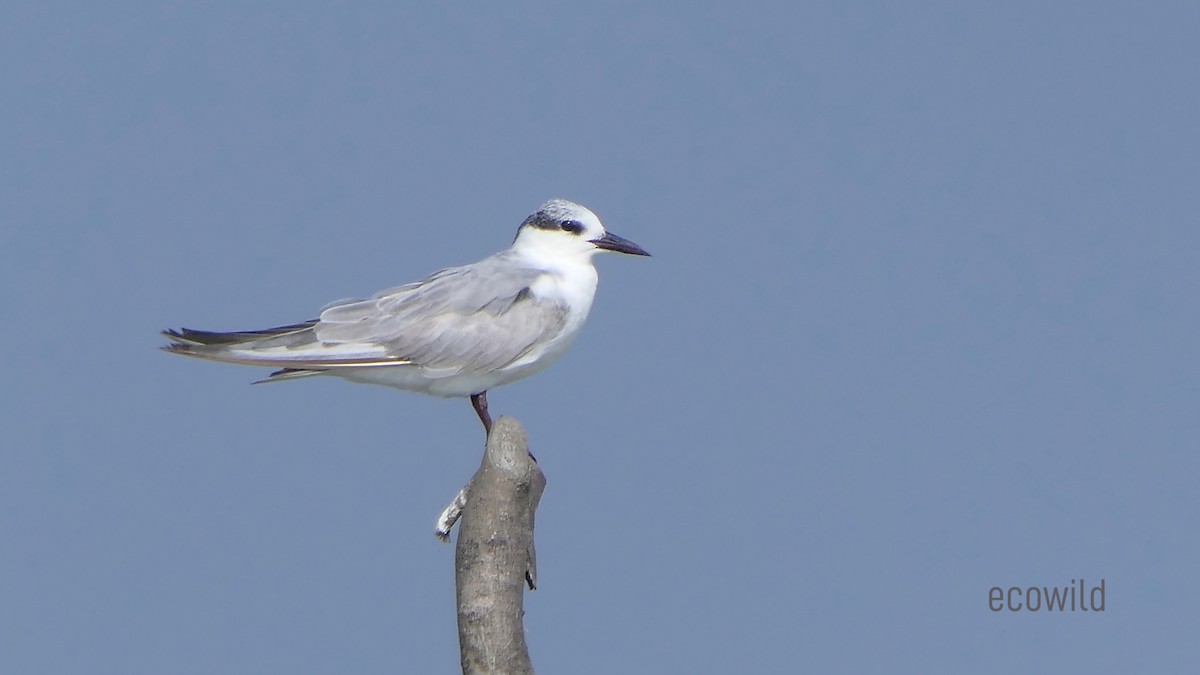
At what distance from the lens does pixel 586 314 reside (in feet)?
18.2

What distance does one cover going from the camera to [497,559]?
4992mm

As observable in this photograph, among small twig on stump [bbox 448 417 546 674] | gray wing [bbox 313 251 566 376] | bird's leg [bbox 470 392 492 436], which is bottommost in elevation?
small twig on stump [bbox 448 417 546 674]

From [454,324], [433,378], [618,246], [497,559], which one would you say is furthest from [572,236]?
[497,559]

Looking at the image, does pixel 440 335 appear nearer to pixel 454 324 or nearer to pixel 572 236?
pixel 454 324

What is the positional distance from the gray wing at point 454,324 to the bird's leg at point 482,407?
22 cm

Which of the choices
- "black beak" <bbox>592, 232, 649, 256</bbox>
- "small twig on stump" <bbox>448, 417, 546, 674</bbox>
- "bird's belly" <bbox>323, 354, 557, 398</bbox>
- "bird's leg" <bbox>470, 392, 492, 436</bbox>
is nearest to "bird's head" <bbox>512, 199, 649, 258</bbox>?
"black beak" <bbox>592, 232, 649, 256</bbox>

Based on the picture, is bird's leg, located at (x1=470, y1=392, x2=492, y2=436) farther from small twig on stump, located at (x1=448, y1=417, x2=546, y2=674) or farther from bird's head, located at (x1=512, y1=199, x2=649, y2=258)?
bird's head, located at (x1=512, y1=199, x2=649, y2=258)

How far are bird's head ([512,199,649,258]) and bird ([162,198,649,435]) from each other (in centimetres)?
9

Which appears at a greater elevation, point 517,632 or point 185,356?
point 185,356

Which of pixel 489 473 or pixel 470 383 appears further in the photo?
pixel 470 383

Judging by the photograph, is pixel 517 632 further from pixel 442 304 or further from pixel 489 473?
pixel 442 304

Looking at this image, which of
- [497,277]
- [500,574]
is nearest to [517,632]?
[500,574]

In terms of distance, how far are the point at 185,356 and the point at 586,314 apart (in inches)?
57.7

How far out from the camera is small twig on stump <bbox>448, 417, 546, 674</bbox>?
496 cm
